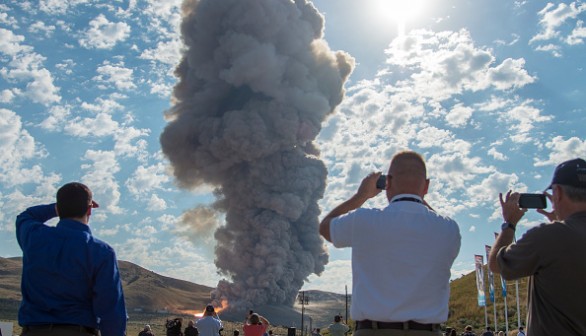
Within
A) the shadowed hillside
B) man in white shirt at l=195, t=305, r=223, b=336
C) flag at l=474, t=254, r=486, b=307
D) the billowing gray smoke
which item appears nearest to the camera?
man in white shirt at l=195, t=305, r=223, b=336

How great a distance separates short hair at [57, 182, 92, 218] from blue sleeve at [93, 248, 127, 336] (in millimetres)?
529

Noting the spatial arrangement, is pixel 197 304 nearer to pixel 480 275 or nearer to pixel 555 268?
pixel 480 275

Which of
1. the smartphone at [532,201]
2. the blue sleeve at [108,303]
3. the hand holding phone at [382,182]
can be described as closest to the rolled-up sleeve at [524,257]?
the smartphone at [532,201]

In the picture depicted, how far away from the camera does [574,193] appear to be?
4246 mm

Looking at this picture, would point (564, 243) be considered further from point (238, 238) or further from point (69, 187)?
point (238, 238)

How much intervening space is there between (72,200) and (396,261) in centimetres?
245

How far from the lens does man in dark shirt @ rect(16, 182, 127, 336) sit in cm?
430

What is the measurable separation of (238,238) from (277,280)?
6815mm

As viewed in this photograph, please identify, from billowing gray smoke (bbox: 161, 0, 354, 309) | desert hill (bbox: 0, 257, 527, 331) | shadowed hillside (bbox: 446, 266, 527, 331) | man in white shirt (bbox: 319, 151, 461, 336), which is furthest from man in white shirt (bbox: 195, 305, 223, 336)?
billowing gray smoke (bbox: 161, 0, 354, 309)

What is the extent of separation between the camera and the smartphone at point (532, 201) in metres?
4.32

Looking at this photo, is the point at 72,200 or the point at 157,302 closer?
the point at 72,200

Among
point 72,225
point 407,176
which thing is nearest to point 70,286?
point 72,225

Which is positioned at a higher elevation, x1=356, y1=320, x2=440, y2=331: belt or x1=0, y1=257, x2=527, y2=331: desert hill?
x1=0, y1=257, x2=527, y2=331: desert hill

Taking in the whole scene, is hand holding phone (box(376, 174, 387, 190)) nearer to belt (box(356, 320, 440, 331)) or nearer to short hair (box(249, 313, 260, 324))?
belt (box(356, 320, 440, 331))
